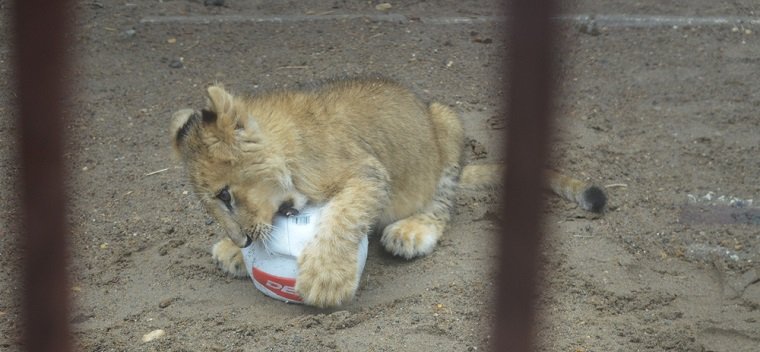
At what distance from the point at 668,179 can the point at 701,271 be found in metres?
1.02

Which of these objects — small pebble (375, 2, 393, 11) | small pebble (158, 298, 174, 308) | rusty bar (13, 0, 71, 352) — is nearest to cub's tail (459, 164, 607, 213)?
small pebble (158, 298, 174, 308)

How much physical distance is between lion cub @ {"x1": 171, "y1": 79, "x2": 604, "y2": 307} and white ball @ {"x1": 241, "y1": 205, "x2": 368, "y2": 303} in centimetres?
5

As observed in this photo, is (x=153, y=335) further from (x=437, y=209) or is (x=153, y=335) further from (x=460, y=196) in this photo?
(x=460, y=196)

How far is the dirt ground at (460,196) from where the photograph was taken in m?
3.95

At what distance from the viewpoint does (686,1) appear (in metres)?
8.21

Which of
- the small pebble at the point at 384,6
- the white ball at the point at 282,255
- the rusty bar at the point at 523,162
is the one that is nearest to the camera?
the rusty bar at the point at 523,162

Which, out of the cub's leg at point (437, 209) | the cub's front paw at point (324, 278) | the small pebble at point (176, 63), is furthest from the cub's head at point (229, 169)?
the small pebble at point (176, 63)

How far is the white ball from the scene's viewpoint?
13.7 ft

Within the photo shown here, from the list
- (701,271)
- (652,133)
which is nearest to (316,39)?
(652,133)

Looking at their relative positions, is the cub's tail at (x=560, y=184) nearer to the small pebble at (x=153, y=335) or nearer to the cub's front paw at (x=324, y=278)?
the cub's front paw at (x=324, y=278)

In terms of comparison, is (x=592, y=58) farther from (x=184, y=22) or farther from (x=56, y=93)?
(x=56, y=93)

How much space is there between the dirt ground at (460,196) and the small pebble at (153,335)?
29 millimetres

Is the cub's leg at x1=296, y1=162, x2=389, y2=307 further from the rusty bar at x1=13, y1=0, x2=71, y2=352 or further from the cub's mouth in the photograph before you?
the rusty bar at x1=13, y1=0, x2=71, y2=352

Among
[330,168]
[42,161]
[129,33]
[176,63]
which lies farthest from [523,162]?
[129,33]
